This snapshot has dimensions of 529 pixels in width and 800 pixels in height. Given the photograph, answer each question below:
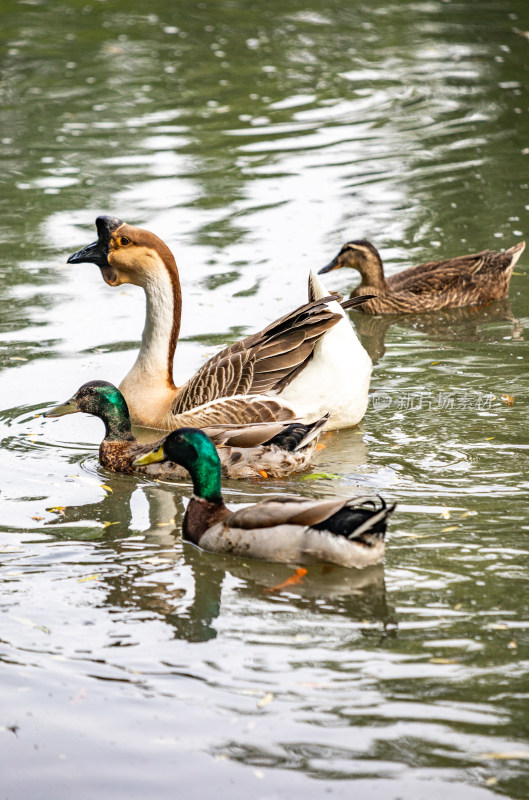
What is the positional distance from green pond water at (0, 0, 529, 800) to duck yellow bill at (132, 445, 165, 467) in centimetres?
37

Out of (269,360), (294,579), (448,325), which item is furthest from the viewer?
(448,325)

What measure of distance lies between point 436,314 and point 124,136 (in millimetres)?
7827

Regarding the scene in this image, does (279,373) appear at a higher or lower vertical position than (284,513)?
lower

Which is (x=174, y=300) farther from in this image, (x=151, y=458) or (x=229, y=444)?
(x=151, y=458)

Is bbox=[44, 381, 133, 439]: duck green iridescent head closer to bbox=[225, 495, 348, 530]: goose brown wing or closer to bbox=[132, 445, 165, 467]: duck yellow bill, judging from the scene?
bbox=[132, 445, 165, 467]: duck yellow bill

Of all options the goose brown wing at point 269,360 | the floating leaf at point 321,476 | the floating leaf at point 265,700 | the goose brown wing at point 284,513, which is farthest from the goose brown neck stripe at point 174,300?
the floating leaf at point 265,700

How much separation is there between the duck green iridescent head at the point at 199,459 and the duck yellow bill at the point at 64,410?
164 centimetres

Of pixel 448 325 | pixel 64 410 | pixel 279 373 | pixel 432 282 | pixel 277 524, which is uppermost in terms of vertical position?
pixel 277 524

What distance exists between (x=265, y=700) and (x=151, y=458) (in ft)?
8.54

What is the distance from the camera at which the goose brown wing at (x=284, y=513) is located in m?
6.53

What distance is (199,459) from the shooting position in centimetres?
714

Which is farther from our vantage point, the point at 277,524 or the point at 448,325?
the point at 448,325

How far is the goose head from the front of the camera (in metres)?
9.41

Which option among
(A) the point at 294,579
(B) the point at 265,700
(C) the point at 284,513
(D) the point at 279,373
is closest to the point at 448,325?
(D) the point at 279,373
